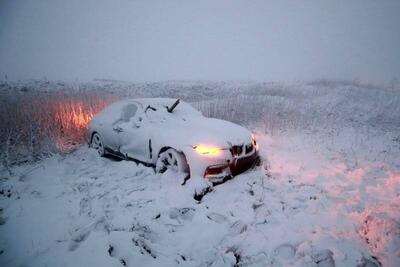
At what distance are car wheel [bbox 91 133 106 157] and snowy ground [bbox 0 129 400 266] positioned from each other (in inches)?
32.4

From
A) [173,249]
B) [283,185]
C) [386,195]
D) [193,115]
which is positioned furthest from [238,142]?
[386,195]

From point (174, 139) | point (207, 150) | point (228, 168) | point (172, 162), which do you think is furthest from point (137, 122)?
point (228, 168)

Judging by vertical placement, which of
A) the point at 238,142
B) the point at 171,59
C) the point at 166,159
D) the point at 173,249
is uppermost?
the point at 171,59

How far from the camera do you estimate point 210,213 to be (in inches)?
167

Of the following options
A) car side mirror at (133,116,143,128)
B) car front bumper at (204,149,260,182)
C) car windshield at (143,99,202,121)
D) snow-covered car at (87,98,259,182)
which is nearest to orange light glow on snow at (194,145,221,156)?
snow-covered car at (87,98,259,182)

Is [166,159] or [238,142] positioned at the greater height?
[238,142]

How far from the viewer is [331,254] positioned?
323 cm

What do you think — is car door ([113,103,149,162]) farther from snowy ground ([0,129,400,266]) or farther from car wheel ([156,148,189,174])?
car wheel ([156,148,189,174])

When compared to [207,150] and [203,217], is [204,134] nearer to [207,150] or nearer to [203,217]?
[207,150]

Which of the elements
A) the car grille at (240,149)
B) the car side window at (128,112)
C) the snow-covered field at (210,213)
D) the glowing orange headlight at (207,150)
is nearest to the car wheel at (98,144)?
the snow-covered field at (210,213)

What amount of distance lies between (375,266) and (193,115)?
15.0 feet

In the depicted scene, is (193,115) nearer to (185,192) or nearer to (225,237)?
(185,192)

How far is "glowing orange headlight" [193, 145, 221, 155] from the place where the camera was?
4.80m

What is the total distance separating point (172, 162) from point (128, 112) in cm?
208
